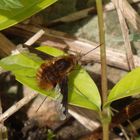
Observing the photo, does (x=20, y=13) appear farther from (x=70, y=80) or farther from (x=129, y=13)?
(x=129, y=13)

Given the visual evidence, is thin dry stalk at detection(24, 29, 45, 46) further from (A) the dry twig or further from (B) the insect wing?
(B) the insect wing

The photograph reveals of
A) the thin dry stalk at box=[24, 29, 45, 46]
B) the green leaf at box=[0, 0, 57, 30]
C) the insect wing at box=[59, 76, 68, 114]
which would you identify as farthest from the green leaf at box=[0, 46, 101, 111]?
the thin dry stalk at box=[24, 29, 45, 46]

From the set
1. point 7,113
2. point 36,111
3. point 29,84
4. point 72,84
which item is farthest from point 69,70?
point 36,111

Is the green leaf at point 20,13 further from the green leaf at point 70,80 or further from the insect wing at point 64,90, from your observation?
the insect wing at point 64,90

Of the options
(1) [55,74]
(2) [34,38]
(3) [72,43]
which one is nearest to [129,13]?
(3) [72,43]

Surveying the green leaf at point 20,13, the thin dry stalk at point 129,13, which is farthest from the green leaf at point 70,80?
the thin dry stalk at point 129,13

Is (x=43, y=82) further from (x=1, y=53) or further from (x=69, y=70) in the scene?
(x=1, y=53)
